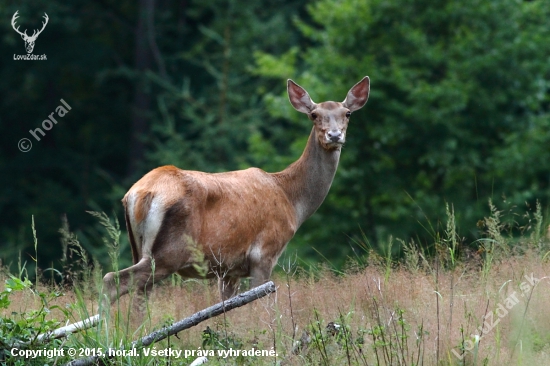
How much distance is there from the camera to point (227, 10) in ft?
89.4

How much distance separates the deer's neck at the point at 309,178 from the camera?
875cm

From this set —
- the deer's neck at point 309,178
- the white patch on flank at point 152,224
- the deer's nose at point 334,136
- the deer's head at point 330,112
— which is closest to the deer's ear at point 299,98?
the deer's head at point 330,112

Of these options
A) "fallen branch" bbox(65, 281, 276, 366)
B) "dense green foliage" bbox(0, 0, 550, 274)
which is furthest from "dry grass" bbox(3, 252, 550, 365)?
"dense green foliage" bbox(0, 0, 550, 274)

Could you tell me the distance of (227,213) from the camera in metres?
7.59

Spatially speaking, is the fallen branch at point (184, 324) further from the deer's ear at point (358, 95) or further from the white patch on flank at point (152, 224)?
the deer's ear at point (358, 95)

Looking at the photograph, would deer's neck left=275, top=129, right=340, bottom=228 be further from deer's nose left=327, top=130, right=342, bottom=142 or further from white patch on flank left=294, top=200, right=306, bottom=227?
deer's nose left=327, top=130, right=342, bottom=142

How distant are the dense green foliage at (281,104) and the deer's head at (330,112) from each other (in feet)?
13.1

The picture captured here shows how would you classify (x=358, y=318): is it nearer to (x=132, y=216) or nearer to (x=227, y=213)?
(x=227, y=213)

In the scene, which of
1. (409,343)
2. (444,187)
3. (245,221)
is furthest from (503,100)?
(409,343)

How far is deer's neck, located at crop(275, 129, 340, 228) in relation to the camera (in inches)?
344

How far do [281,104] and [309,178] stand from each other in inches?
462

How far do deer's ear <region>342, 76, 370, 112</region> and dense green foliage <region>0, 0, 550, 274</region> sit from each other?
156 inches

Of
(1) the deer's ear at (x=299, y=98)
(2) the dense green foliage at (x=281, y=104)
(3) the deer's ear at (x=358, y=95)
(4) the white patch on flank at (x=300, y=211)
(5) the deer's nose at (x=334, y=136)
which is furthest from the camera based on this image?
(2) the dense green foliage at (x=281, y=104)

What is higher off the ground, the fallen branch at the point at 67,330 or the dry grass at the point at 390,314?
the fallen branch at the point at 67,330
